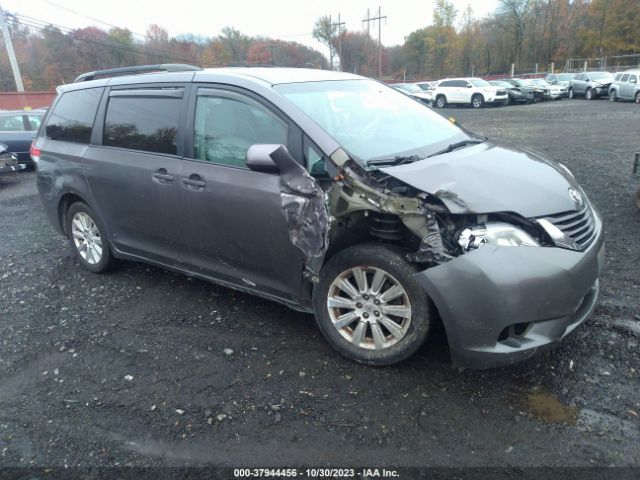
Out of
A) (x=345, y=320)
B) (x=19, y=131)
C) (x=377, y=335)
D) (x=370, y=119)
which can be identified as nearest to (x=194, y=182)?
(x=370, y=119)

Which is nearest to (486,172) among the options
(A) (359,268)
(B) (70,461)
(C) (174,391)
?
(A) (359,268)

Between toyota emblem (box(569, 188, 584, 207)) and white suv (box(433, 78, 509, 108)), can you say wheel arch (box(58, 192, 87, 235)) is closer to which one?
toyota emblem (box(569, 188, 584, 207))

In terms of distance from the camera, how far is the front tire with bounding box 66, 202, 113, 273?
15.4 ft

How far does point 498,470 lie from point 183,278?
10.9ft

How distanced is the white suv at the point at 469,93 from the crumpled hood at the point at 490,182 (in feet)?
87.6

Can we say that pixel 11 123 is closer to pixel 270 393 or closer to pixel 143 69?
pixel 143 69

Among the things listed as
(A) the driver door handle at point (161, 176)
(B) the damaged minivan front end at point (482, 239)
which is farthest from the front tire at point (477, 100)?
(A) the driver door handle at point (161, 176)

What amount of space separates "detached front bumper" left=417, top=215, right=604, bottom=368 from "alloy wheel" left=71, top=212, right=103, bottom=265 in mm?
3432

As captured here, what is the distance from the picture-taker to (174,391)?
3.03 meters

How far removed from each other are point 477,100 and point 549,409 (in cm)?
2811

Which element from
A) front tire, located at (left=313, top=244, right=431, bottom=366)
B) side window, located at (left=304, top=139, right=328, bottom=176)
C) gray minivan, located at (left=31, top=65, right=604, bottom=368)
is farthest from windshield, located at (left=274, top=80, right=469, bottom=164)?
front tire, located at (left=313, top=244, right=431, bottom=366)

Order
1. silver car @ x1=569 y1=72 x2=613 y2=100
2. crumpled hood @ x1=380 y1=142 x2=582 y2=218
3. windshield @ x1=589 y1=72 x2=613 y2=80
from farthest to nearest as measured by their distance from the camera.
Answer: windshield @ x1=589 y1=72 x2=613 y2=80, silver car @ x1=569 y1=72 x2=613 y2=100, crumpled hood @ x1=380 y1=142 x2=582 y2=218

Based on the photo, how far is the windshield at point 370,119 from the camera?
3.32 meters

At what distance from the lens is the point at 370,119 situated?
12.0 feet
